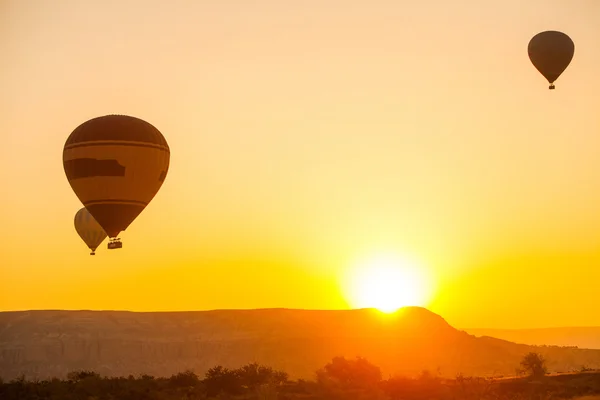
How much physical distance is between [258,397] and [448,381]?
35.0 ft

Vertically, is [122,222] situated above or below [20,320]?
below

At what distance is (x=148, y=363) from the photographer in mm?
135625

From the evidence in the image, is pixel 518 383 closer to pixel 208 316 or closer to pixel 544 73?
pixel 544 73

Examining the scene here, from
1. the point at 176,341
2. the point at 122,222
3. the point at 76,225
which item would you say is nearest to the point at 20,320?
the point at 176,341

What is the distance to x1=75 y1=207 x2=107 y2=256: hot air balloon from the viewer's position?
254 feet

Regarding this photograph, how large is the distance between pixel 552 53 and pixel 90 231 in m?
36.7

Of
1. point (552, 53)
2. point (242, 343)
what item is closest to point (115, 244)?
point (552, 53)

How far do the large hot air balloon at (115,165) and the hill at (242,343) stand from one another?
63.5 m

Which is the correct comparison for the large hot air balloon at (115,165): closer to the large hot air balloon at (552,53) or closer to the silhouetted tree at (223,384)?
the silhouetted tree at (223,384)

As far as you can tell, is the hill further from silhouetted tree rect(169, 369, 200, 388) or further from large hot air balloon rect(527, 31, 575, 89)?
silhouetted tree rect(169, 369, 200, 388)

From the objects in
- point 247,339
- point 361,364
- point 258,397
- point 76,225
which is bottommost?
point 258,397

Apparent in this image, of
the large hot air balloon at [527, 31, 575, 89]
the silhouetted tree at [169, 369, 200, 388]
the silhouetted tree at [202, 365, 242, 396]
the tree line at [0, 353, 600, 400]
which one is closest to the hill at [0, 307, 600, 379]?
the large hot air balloon at [527, 31, 575, 89]

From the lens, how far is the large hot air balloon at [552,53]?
2719 inches

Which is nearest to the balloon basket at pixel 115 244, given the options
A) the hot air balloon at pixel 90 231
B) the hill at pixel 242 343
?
the hot air balloon at pixel 90 231
